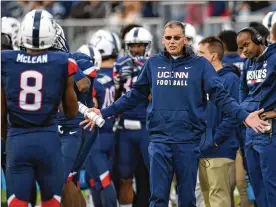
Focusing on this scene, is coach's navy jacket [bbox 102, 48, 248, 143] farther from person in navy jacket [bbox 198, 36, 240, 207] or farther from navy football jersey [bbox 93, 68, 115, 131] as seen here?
navy football jersey [bbox 93, 68, 115, 131]

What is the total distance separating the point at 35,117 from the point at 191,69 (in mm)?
1603

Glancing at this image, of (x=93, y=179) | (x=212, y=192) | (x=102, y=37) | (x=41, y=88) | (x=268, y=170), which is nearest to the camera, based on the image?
(x=41, y=88)

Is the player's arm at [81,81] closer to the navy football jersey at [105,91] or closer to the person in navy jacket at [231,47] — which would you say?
the navy football jersey at [105,91]

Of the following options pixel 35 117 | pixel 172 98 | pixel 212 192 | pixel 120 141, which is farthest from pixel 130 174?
pixel 35 117

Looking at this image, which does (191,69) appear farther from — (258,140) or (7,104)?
(7,104)

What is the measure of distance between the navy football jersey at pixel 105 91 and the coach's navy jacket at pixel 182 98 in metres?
2.21

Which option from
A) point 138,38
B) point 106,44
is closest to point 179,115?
point 138,38

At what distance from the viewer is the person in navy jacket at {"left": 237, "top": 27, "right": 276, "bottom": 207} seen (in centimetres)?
882

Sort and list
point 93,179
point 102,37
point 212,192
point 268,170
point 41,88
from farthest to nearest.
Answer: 1. point 102,37
2. point 93,179
3. point 212,192
4. point 268,170
5. point 41,88

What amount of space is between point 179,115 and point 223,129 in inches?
34.3

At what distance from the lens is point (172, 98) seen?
8875 millimetres

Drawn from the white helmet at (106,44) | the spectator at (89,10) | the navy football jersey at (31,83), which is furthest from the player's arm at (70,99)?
the spectator at (89,10)

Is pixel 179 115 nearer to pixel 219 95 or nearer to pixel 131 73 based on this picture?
pixel 219 95

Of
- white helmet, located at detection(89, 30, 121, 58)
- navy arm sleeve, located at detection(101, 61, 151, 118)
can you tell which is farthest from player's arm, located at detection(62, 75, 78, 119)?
white helmet, located at detection(89, 30, 121, 58)
